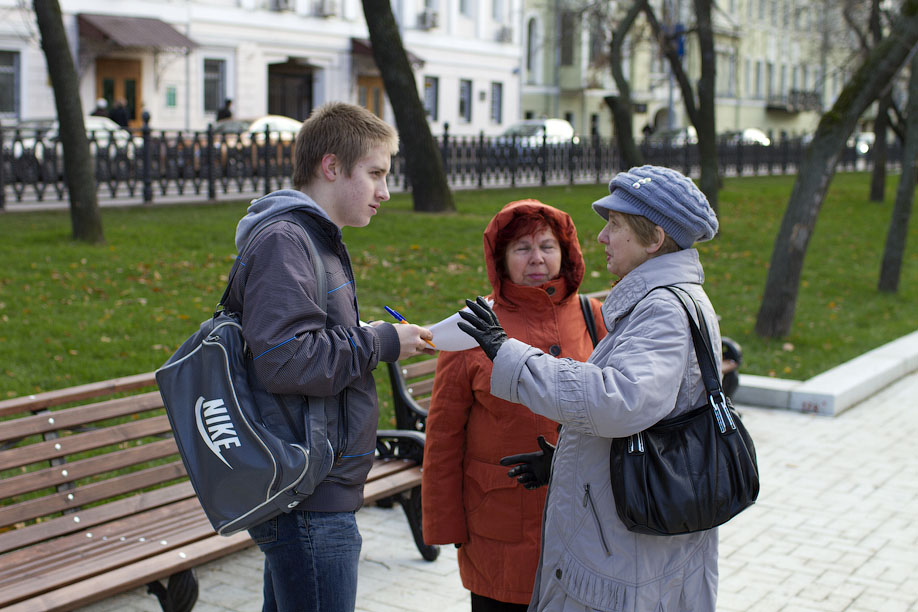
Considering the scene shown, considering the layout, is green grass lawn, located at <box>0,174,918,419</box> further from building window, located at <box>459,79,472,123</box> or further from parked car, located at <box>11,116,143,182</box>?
building window, located at <box>459,79,472,123</box>

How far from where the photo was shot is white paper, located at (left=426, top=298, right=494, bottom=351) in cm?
301

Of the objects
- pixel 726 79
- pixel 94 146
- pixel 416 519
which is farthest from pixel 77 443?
pixel 726 79

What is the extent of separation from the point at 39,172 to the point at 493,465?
1419cm

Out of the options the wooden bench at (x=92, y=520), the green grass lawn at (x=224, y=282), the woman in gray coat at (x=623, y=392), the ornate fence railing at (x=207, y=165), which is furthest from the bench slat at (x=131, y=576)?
the ornate fence railing at (x=207, y=165)

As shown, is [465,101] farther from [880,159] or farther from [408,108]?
[408,108]

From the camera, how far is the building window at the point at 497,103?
4666 cm

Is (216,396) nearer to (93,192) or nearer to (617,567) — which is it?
(617,567)

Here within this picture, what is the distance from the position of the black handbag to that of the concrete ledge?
5.73 m

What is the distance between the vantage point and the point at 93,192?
11.6 meters

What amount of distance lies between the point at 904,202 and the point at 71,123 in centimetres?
920

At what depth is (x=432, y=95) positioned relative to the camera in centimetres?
4303

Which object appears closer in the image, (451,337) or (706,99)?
(451,337)

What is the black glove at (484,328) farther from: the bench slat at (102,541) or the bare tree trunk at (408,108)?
the bare tree trunk at (408,108)

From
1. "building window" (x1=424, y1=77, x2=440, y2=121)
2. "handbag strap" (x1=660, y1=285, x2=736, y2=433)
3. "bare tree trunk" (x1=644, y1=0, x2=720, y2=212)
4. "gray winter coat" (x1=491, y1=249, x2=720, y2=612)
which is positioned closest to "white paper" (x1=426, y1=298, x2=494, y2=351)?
"gray winter coat" (x1=491, y1=249, x2=720, y2=612)
